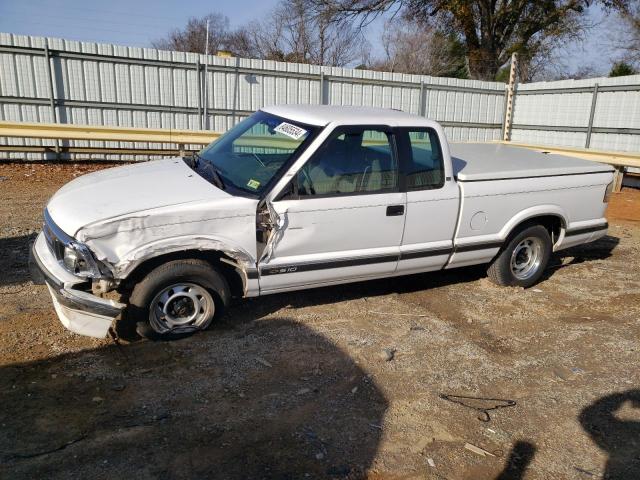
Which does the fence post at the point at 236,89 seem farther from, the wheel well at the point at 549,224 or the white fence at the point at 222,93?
the wheel well at the point at 549,224

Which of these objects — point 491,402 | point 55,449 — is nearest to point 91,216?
point 55,449

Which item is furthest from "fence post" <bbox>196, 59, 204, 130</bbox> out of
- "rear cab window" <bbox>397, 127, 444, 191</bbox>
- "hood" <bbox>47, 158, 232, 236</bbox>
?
"rear cab window" <bbox>397, 127, 444, 191</bbox>

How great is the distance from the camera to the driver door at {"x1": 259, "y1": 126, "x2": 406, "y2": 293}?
4.36 m

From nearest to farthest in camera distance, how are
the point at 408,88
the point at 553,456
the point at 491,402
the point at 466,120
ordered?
1. the point at 553,456
2. the point at 491,402
3. the point at 408,88
4. the point at 466,120

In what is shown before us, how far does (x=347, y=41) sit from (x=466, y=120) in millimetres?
20261

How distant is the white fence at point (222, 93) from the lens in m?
12.3

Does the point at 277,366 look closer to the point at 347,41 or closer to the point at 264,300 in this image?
the point at 264,300

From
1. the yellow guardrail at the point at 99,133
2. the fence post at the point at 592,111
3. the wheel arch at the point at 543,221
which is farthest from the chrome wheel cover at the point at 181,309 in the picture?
the fence post at the point at 592,111

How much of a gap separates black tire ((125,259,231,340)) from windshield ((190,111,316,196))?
700 millimetres

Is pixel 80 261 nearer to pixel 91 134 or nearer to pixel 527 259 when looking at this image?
pixel 527 259

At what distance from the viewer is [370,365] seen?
4148 millimetres

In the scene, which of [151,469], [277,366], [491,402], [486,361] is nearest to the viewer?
[151,469]

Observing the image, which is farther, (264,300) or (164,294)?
(264,300)

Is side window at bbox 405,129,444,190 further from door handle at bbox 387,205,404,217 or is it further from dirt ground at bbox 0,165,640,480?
dirt ground at bbox 0,165,640,480
